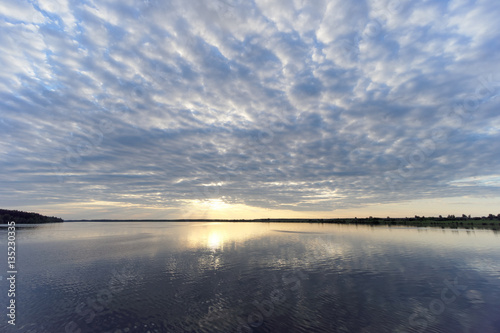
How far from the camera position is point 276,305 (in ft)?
83.4

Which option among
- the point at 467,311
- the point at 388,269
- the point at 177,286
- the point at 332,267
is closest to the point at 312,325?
the point at 467,311

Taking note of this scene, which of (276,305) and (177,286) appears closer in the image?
(276,305)

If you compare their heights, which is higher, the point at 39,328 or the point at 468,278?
Result: the point at 39,328

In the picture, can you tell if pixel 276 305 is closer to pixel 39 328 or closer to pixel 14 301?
pixel 39 328

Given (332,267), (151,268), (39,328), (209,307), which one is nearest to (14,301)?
(39,328)

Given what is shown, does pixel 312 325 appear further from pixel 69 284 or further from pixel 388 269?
pixel 69 284

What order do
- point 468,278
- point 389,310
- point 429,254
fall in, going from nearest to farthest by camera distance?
point 389,310
point 468,278
point 429,254

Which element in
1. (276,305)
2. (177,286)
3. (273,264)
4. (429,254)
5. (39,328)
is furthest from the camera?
(429,254)

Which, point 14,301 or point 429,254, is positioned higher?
point 14,301

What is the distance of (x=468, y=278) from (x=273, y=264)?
104 feet

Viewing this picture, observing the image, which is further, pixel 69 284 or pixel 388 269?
pixel 388 269

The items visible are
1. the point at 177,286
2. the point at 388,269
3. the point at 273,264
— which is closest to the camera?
the point at 177,286

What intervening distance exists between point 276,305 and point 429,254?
51.6 meters

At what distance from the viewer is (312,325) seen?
67.9 feet
